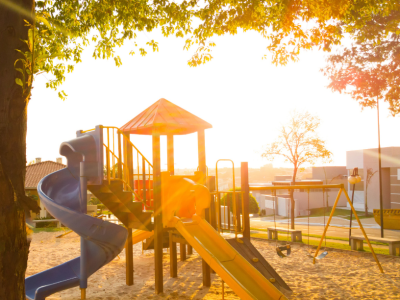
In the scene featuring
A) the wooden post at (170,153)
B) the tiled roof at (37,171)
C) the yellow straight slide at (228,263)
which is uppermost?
the wooden post at (170,153)

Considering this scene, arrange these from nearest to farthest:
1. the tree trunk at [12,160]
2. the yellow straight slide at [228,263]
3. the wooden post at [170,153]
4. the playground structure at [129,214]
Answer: the tree trunk at [12,160] → the yellow straight slide at [228,263] → the playground structure at [129,214] → the wooden post at [170,153]

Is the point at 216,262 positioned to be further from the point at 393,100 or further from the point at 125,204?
the point at 393,100

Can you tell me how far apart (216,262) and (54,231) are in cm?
1584

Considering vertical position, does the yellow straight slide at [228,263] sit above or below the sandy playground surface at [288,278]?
above

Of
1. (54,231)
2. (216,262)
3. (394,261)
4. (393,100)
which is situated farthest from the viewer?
(54,231)

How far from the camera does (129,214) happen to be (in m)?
8.23

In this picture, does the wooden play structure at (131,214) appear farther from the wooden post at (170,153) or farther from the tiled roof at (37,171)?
the tiled roof at (37,171)

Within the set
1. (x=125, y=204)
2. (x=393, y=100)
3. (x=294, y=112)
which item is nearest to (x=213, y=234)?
(x=125, y=204)

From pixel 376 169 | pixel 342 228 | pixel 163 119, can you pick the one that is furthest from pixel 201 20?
pixel 376 169

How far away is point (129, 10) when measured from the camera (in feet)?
31.5

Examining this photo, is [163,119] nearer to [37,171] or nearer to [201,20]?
[201,20]

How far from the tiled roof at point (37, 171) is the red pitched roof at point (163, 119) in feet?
63.6

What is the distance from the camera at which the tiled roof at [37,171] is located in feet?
83.9

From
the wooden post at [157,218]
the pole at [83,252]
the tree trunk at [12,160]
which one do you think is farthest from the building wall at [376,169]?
the tree trunk at [12,160]
